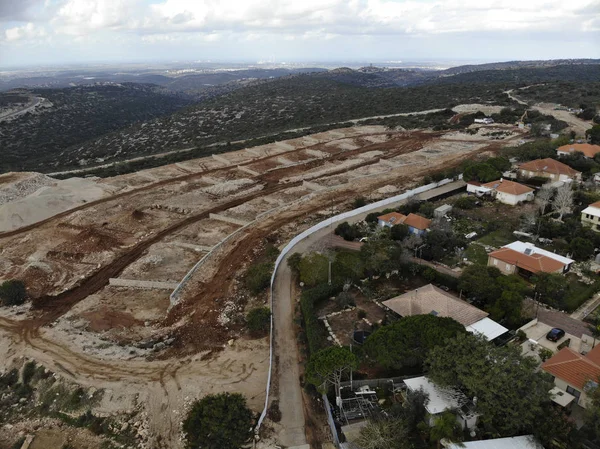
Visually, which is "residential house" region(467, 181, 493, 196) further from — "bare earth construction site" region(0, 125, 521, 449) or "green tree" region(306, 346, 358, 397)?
"green tree" region(306, 346, 358, 397)

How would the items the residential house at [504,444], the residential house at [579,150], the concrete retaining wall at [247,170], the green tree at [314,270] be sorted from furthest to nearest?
the concrete retaining wall at [247,170] < the residential house at [579,150] < the green tree at [314,270] < the residential house at [504,444]

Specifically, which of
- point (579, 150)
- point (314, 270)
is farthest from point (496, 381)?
point (579, 150)

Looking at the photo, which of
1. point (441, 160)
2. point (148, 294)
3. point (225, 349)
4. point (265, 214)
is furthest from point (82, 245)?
point (441, 160)

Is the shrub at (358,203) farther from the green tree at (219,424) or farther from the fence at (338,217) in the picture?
the green tree at (219,424)

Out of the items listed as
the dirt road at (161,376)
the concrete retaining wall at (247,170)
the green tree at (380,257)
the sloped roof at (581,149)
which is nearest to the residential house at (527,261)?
the green tree at (380,257)

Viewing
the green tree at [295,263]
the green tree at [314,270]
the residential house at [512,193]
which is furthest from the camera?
the residential house at [512,193]

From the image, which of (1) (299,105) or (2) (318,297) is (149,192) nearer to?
(2) (318,297)

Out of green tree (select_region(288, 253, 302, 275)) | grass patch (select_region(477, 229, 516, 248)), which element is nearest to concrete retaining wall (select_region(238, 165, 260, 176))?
green tree (select_region(288, 253, 302, 275))
